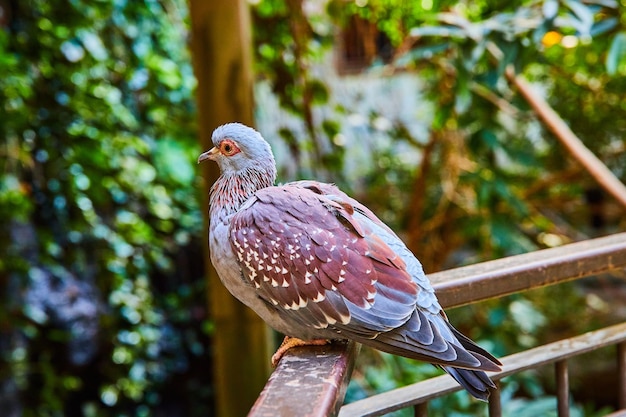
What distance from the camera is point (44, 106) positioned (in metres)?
2.25

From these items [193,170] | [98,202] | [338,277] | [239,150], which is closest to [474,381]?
[338,277]

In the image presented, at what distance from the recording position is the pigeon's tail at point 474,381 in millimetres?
788

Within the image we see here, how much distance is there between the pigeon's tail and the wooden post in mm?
898

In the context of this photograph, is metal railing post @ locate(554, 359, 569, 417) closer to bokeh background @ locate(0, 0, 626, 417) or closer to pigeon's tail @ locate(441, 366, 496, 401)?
pigeon's tail @ locate(441, 366, 496, 401)

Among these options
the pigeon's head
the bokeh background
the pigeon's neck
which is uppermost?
the pigeon's head

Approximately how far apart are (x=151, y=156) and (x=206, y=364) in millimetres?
951

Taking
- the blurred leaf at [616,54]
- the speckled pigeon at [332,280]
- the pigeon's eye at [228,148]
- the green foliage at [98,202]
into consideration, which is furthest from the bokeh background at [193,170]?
the speckled pigeon at [332,280]

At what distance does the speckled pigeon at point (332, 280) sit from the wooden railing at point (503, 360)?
0.18 ft

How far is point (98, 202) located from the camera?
231 cm

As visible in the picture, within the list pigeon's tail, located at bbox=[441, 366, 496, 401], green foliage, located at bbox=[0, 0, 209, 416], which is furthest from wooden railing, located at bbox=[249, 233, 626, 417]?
green foliage, located at bbox=[0, 0, 209, 416]

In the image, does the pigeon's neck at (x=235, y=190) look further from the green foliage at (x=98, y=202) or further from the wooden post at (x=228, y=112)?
the green foliage at (x=98, y=202)

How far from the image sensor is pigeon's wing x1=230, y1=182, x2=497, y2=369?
805mm

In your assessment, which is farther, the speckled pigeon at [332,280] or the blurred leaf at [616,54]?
the blurred leaf at [616,54]

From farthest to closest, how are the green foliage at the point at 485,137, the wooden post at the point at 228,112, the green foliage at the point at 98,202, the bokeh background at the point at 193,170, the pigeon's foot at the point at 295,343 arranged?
1. the green foliage at the point at 98,202
2. the bokeh background at the point at 193,170
3. the green foliage at the point at 485,137
4. the wooden post at the point at 228,112
5. the pigeon's foot at the point at 295,343
